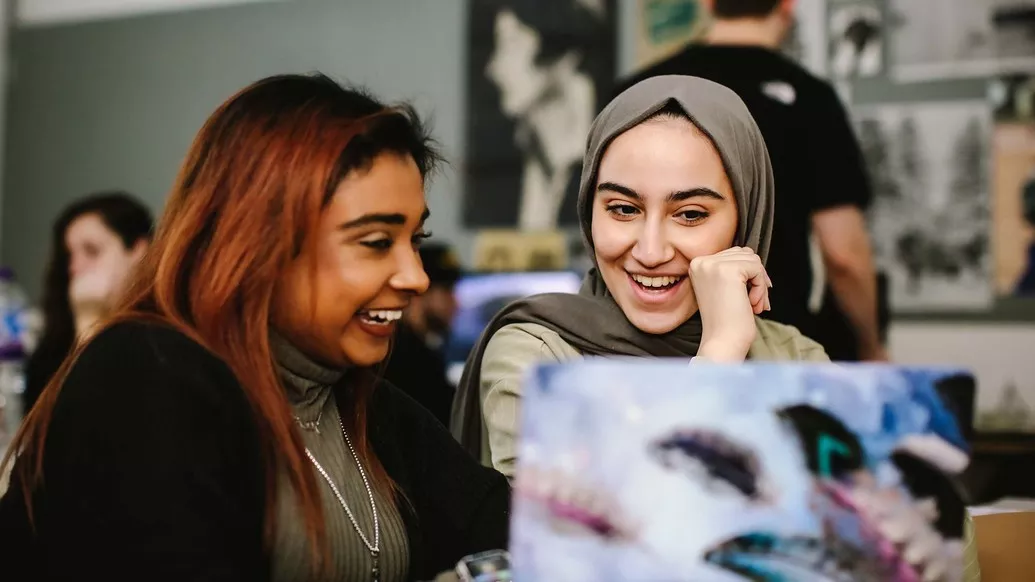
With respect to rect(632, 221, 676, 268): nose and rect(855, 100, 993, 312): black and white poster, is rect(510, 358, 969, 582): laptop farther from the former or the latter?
rect(855, 100, 993, 312): black and white poster

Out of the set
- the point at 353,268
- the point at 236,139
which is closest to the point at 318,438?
the point at 353,268

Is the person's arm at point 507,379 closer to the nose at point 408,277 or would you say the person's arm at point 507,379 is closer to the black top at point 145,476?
the nose at point 408,277

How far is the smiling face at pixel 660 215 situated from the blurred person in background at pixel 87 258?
5.67ft

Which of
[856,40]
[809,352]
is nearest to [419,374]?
[809,352]

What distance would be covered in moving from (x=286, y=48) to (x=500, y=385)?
308 cm

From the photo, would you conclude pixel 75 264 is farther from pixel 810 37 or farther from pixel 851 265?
pixel 810 37

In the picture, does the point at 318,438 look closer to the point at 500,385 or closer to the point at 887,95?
the point at 500,385

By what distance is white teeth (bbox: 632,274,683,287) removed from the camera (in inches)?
47.9

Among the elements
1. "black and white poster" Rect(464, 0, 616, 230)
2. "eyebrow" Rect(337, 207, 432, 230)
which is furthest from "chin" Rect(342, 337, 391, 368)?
"black and white poster" Rect(464, 0, 616, 230)

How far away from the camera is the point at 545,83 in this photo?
3.49 metres

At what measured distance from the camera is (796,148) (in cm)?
181

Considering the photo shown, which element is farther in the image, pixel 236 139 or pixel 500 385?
pixel 500 385

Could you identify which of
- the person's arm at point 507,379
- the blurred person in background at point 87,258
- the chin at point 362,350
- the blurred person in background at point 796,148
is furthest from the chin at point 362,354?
the blurred person in background at point 87,258

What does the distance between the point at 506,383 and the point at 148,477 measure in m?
0.50
